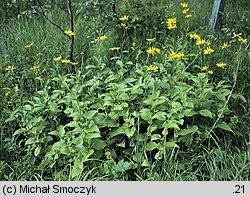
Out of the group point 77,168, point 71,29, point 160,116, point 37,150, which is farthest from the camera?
point 71,29

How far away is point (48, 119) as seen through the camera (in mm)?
3254

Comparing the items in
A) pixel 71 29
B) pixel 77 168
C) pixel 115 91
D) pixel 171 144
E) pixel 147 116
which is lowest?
pixel 77 168

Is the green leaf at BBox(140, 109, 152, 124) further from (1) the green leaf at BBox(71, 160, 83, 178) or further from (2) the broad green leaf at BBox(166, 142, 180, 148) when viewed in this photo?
(1) the green leaf at BBox(71, 160, 83, 178)

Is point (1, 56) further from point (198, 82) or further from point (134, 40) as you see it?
point (198, 82)

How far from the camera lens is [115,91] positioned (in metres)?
3.02

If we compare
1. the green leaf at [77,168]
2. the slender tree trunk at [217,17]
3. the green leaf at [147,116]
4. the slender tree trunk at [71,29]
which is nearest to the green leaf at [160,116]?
the green leaf at [147,116]

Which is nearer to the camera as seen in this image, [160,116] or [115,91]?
[160,116]

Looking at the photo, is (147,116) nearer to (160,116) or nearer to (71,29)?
(160,116)

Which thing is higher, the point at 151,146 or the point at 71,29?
the point at 71,29

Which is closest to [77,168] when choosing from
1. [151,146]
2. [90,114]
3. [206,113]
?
[90,114]

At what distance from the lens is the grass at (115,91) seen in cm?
280

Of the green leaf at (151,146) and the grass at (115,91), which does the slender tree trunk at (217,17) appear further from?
the green leaf at (151,146)

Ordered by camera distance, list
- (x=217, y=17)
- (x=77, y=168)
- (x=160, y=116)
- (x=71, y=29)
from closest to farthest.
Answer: (x=77, y=168) → (x=160, y=116) → (x=71, y=29) → (x=217, y=17)
